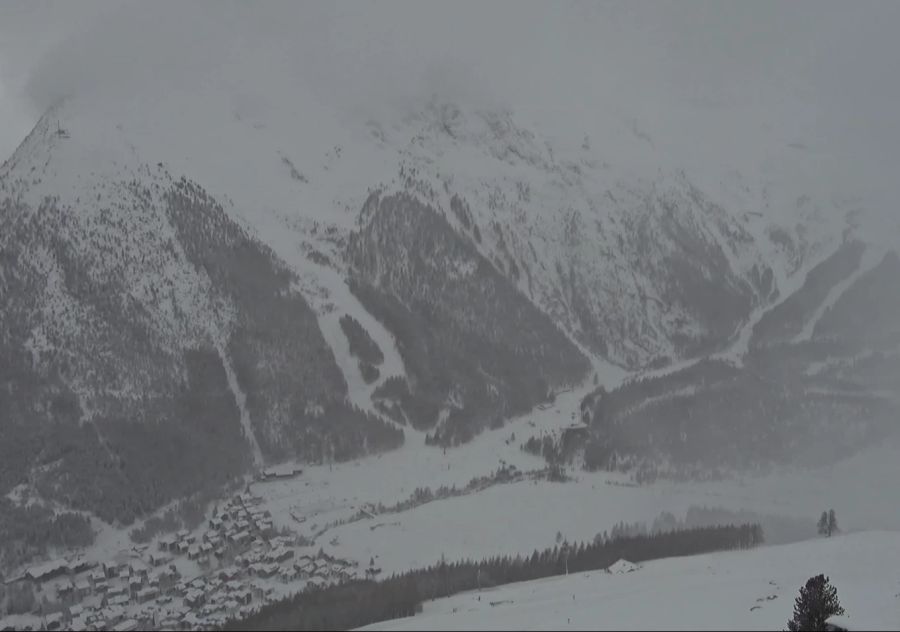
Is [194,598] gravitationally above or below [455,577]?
below

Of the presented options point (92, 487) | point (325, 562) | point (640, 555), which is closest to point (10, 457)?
point (92, 487)

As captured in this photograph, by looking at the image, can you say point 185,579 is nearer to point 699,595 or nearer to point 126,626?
point 126,626

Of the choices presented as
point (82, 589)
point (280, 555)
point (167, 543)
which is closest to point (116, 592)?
point (82, 589)

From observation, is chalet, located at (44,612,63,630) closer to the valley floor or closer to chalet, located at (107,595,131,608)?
chalet, located at (107,595,131,608)

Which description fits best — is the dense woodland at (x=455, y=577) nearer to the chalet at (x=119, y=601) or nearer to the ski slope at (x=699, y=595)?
the ski slope at (x=699, y=595)

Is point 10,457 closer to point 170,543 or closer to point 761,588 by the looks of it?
point 170,543

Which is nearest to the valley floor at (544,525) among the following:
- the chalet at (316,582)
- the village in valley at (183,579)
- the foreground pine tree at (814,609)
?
the village in valley at (183,579)
